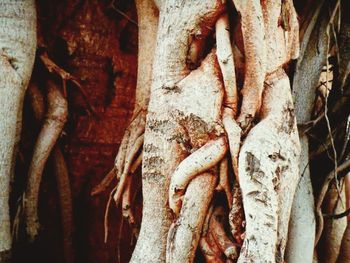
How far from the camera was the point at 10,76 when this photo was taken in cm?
248

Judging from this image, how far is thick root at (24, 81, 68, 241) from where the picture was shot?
273cm

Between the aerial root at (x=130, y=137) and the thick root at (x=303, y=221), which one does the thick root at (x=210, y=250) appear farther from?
the aerial root at (x=130, y=137)

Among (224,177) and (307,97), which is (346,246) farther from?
(224,177)

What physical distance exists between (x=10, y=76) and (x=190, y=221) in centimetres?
107

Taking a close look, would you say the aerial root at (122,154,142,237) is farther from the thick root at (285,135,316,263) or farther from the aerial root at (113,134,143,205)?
the thick root at (285,135,316,263)

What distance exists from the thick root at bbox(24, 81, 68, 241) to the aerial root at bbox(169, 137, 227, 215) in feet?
3.26

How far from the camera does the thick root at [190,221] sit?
193cm

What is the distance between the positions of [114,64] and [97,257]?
1.02 meters

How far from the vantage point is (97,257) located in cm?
309

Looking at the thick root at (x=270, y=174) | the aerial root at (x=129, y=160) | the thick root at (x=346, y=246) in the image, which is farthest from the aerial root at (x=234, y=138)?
the thick root at (x=346, y=246)

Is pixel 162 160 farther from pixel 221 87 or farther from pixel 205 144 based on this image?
pixel 221 87

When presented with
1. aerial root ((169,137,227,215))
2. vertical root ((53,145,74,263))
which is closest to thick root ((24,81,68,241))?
vertical root ((53,145,74,263))

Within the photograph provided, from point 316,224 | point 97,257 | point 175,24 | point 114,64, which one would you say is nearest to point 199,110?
point 175,24

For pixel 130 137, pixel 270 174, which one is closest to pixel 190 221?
pixel 270 174
